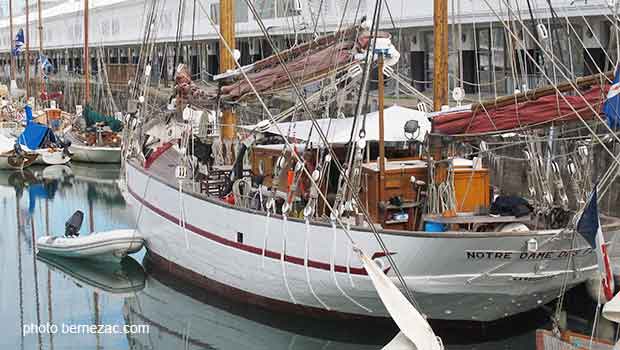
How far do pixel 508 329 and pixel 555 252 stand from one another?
2.77 metres

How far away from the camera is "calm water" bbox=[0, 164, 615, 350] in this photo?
17.7 meters

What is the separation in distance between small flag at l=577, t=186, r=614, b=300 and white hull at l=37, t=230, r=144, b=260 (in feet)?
45.9

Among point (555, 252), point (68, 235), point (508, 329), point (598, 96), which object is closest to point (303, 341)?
point (508, 329)

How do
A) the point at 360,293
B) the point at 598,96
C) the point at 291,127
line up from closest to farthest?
1. the point at 598,96
2. the point at 360,293
3. the point at 291,127

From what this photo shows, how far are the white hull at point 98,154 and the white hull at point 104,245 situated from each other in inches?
794

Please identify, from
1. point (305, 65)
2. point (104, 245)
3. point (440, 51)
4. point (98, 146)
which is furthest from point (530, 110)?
point (98, 146)

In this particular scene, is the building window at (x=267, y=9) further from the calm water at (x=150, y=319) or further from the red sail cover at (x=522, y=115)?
the red sail cover at (x=522, y=115)

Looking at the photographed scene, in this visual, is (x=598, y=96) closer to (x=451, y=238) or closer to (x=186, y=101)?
(x=451, y=238)

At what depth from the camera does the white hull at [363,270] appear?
1562 centimetres

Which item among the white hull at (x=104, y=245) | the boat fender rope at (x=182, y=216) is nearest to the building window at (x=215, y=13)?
the white hull at (x=104, y=245)

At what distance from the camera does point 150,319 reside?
20031 millimetres

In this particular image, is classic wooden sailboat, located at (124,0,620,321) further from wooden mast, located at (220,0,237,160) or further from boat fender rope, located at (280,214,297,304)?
wooden mast, located at (220,0,237,160)

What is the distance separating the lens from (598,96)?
13.7 meters

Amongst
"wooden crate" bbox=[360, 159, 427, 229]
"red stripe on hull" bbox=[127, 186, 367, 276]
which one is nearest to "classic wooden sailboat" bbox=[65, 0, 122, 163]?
"red stripe on hull" bbox=[127, 186, 367, 276]
